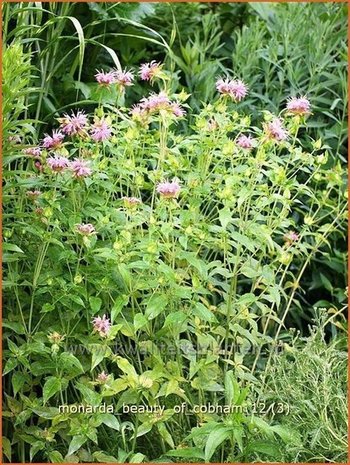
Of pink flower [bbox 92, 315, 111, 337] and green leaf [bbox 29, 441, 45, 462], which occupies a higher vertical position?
pink flower [bbox 92, 315, 111, 337]

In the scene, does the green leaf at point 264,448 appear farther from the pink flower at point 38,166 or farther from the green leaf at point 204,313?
the pink flower at point 38,166

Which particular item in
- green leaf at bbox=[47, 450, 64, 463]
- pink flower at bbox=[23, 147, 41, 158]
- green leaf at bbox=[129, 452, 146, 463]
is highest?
pink flower at bbox=[23, 147, 41, 158]

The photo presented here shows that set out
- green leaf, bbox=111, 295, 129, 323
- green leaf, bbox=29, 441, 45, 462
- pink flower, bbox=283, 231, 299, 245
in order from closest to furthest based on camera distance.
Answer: green leaf, bbox=111, 295, 129, 323 < green leaf, bbox=29, 441, 45, 462 < pink flower, bbox=283, 231, 299, 245

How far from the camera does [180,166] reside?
1827mm

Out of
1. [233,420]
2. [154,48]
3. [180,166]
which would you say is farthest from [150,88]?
[233,420]

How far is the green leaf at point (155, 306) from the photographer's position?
1.67m

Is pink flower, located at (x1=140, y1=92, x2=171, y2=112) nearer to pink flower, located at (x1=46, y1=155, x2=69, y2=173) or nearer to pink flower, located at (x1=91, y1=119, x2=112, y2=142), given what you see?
pink flower, located at (x1=91, y1=119, x2=112, y2=142)

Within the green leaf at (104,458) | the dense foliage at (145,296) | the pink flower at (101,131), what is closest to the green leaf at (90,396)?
the dense foliage at (145,296)

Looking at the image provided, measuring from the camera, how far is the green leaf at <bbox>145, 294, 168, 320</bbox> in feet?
5.47

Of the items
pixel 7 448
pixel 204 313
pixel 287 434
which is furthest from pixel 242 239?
pixel 7 448

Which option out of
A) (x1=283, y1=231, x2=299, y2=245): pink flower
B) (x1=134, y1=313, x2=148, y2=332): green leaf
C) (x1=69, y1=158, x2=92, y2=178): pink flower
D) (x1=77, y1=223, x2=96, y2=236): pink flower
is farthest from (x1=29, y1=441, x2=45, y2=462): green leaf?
(x1=283, y1=231, x2=299, y2=245): pink flower

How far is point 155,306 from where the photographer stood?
1.67 meters

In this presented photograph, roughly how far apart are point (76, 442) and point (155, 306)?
31cm

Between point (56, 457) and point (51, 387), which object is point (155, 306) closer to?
point (51, 387)
